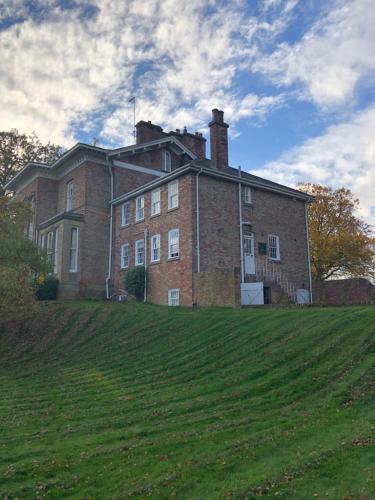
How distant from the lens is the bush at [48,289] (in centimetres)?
2575

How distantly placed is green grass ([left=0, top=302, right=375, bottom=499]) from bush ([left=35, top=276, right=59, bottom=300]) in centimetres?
945

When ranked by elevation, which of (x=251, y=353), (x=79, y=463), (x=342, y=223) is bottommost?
(x=79, y=463)

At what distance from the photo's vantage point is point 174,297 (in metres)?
23.0

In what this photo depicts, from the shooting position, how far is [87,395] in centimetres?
1062

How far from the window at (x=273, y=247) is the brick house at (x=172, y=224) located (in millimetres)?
56

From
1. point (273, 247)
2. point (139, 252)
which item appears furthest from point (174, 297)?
point (273, 247)

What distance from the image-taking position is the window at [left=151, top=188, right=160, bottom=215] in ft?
83.0

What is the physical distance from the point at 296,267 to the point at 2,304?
16.4m

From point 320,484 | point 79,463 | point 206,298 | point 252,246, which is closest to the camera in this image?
point 320,484

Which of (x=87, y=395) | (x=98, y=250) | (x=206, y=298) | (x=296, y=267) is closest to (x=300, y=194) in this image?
(x=296, y=267)

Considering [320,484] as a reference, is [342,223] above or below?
above

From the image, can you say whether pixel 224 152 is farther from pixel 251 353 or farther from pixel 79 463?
pixel 79 463

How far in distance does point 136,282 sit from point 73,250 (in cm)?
500

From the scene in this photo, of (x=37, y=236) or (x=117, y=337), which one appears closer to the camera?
(x=117, y=337)
